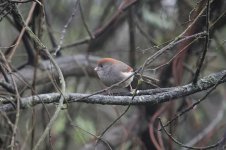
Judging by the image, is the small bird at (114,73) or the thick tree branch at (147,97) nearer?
the thick tree branch at (147,97)

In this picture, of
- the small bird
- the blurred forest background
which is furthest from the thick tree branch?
the blurred forest background

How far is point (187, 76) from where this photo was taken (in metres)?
7.10

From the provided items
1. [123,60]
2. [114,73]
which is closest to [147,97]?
[114,73]

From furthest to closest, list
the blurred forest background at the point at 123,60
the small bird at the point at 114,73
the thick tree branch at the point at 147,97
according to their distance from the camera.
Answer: the blurred forest background at the point at 123,60
the small bird at the point at 114,73
the thick tree branch at the point at 147,97

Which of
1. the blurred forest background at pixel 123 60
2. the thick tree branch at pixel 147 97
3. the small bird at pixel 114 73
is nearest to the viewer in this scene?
the thick tree branch at pixel 147 97

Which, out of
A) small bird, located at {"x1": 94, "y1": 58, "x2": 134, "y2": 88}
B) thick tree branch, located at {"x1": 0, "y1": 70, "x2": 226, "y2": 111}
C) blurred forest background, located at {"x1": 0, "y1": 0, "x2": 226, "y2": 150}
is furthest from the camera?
blurred forest background, located at {"x1": 0, "y1": 0, "x2": 226, "y2": 150}

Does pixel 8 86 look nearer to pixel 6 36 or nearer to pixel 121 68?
pixel 121 68

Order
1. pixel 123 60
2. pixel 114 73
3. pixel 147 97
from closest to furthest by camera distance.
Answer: pixel 147 97 < pixel 114 73 < pixel 123 60

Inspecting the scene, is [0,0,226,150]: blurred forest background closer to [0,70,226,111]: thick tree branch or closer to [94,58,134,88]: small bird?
[94,58,134,88]: small bird

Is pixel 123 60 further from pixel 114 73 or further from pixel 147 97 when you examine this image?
pixel 147 97

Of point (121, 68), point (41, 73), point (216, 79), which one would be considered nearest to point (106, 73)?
point (121, 68)

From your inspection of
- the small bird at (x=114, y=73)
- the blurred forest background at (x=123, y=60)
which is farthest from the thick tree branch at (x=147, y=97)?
the blurred forest background at (x=123, y=60)

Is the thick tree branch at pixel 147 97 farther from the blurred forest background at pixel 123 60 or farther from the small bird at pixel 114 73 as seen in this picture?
the blurred forest background at pixel 123 60

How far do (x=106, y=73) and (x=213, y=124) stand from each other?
2.05 metres
